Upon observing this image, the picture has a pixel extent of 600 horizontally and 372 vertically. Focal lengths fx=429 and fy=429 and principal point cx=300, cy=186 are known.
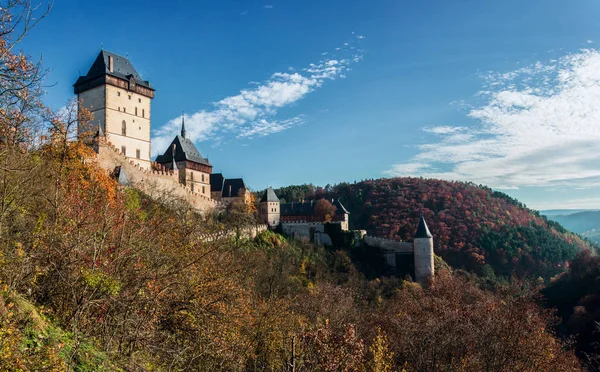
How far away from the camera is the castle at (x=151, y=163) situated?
91.6 ft

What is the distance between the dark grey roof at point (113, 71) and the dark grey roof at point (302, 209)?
70.1ft

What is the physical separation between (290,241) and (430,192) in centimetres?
5117

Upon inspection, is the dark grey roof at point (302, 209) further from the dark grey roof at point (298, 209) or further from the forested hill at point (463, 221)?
the forested hill at point (463, 221)

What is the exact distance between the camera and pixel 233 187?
44.0 m

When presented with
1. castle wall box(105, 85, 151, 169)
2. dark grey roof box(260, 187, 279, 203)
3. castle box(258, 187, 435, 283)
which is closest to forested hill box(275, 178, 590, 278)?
castle box(258, 187, 435, 283)

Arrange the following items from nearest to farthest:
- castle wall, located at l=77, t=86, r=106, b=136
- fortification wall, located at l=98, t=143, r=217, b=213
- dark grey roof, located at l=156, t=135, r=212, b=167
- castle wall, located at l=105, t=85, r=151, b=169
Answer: fortification wall, located at l=98, t=143, r=217, b=213 < castle wall, located at l=77, t=86, r=106, b=136 < castle wall, located at l=105, t=85, r=151, b=169 < dark grey roof, located at l=156, t=135, r=212, b=167

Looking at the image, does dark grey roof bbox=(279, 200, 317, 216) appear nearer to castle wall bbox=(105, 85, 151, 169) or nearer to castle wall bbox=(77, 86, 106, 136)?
castle wall bbox=(105, 85, 151, 169)

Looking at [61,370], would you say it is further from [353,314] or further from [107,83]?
[107,83]

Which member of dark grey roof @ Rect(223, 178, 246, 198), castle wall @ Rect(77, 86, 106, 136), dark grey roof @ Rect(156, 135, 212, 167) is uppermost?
castle wall @ Rect(77, 86, 106, 136)

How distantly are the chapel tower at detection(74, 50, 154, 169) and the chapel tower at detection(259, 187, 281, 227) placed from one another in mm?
13497

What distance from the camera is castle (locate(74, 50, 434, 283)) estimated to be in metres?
27.9

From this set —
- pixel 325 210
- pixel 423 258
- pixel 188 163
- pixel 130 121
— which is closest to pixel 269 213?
pixel 325 210

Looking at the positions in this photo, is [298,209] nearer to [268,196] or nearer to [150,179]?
[268,196]

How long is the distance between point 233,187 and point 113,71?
53.3 ft
